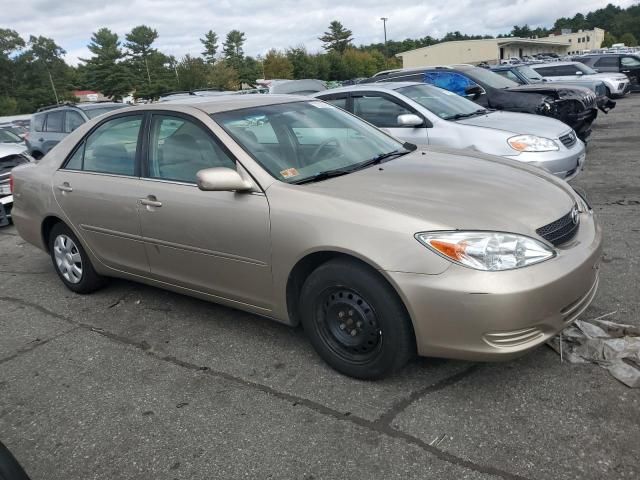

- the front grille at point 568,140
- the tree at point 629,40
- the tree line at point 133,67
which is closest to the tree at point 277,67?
the tree line at point 133,67

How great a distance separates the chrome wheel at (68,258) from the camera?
4.76 meters

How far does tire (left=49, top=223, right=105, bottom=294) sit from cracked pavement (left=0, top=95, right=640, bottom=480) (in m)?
0.58

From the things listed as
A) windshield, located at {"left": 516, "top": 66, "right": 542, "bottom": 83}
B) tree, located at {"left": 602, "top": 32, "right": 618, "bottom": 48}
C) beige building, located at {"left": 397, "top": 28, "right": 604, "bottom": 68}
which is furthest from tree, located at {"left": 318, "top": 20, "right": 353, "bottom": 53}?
windshield, located at {"left": 516, "top": 66, "right": 542, "bottom": 83}

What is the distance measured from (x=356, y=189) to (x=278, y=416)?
1307mm

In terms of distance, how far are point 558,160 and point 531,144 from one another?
35 centimetres

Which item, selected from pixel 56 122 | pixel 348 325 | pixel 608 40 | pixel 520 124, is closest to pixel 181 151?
pixel 348 325

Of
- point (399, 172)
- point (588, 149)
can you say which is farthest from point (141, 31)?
point (399, 172)

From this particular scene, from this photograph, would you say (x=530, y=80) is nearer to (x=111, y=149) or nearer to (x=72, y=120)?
(x=72, y=120)

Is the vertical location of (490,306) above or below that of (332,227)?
below

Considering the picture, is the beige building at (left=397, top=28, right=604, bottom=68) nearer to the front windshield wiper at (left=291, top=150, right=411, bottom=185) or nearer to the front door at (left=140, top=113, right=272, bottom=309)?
the front windshield wiper at (left=291, top=150, right=411, bottom=185)

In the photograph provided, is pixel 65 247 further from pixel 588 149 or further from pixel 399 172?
pixel 588 149

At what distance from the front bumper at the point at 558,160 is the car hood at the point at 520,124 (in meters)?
0.28

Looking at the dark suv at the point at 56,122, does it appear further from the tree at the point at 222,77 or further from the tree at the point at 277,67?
the tree at the point at 277,67

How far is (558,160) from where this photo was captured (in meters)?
6.25
